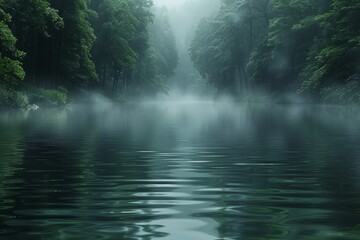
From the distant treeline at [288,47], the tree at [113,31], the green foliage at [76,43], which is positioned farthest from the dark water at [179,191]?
the tree at [113,31]

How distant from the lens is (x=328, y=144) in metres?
16.3

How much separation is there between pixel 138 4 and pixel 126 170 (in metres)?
79.2

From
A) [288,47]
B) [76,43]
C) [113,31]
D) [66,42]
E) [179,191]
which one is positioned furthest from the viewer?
[113,31]

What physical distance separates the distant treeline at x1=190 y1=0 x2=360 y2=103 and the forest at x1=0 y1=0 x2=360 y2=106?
0.10 meters

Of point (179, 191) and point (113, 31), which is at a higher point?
point (113, 31)

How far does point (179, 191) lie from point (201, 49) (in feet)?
Result: 298

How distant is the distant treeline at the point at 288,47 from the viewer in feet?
155

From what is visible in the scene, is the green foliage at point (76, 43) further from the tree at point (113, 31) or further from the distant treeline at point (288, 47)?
the distant treeline at point (288, 47)

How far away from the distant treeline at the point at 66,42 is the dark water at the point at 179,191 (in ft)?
70.4

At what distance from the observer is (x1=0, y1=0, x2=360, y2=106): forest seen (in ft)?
150

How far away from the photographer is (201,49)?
→ 323 ft

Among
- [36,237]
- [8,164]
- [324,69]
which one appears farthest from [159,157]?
[324,69]

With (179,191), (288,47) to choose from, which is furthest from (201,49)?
(179,191)

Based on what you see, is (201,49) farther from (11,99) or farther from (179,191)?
(179,191)
